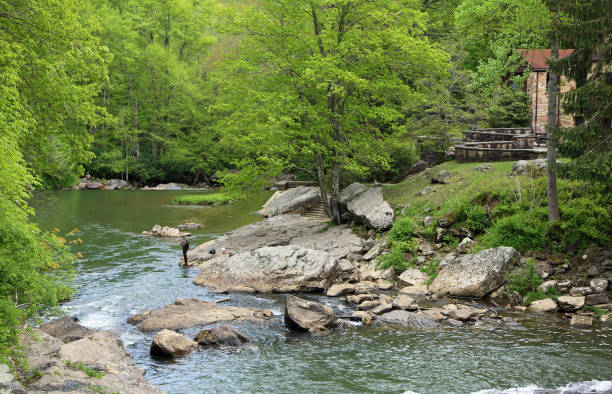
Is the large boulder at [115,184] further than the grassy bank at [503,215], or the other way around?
the large boulder at [115,184]

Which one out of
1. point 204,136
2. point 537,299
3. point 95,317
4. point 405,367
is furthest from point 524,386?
point 204,136

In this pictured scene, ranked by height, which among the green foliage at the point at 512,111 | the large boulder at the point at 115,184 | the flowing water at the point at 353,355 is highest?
the green foliage at the point at 512,111

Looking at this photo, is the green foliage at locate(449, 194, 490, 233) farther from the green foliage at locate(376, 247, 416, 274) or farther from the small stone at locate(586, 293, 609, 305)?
the small stone at locate(586, 293, 609, 305)

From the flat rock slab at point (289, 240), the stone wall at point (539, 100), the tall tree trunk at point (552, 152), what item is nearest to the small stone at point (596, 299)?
the tall tree trunk at point (552, 152)

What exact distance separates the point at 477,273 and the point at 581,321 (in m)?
3.80

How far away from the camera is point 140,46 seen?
7150 cm

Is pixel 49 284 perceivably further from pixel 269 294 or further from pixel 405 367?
pixel 269 294

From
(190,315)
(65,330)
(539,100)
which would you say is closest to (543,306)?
(190,315)

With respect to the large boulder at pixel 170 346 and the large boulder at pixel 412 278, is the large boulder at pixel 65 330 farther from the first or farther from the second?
the large boulder at pixel 412 278

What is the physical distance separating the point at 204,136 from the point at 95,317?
53925 mm

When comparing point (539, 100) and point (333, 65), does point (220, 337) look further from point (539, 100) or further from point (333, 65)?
point (539, 100)

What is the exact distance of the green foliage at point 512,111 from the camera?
39625 mm

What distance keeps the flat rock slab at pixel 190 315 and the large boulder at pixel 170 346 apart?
1.84m

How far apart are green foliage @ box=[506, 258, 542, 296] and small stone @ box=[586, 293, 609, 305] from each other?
1658 millimetres
